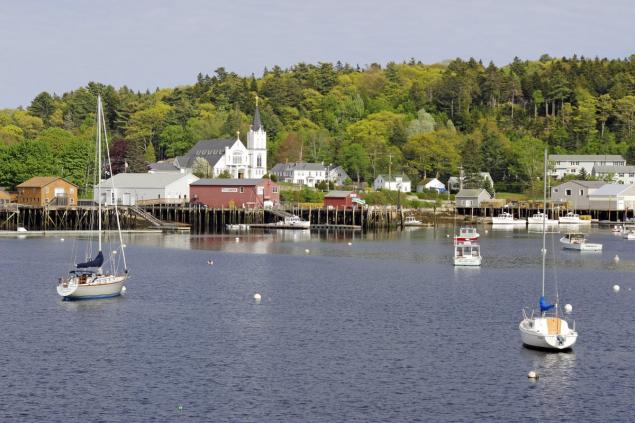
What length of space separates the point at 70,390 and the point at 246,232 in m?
83.5

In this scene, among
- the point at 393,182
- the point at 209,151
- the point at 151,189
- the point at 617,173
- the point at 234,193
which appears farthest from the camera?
the point at 617,173

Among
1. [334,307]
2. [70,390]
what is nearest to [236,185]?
[334,307]

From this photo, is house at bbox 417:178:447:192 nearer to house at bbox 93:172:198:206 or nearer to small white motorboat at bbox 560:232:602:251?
house at bbox 93:172:198:206

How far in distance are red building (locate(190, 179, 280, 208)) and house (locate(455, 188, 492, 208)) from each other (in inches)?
1426

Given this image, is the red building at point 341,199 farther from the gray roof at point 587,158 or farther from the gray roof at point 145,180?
the gray roof at point 587,158

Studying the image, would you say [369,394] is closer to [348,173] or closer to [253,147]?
[253,147]

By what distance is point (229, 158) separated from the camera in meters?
161

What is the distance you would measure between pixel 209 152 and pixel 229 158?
185 inches

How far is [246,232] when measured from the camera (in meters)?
118

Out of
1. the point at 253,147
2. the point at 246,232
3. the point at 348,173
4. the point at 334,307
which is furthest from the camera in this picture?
the point at 348,173

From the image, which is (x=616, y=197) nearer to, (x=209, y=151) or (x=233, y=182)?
(x=233, y=182)

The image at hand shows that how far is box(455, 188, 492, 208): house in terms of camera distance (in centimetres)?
15362

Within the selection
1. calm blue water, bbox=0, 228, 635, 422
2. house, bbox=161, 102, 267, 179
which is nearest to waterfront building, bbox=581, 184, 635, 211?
house, bbox=161, 102, 267, 179

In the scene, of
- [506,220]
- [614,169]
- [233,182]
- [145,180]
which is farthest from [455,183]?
[145,180]
